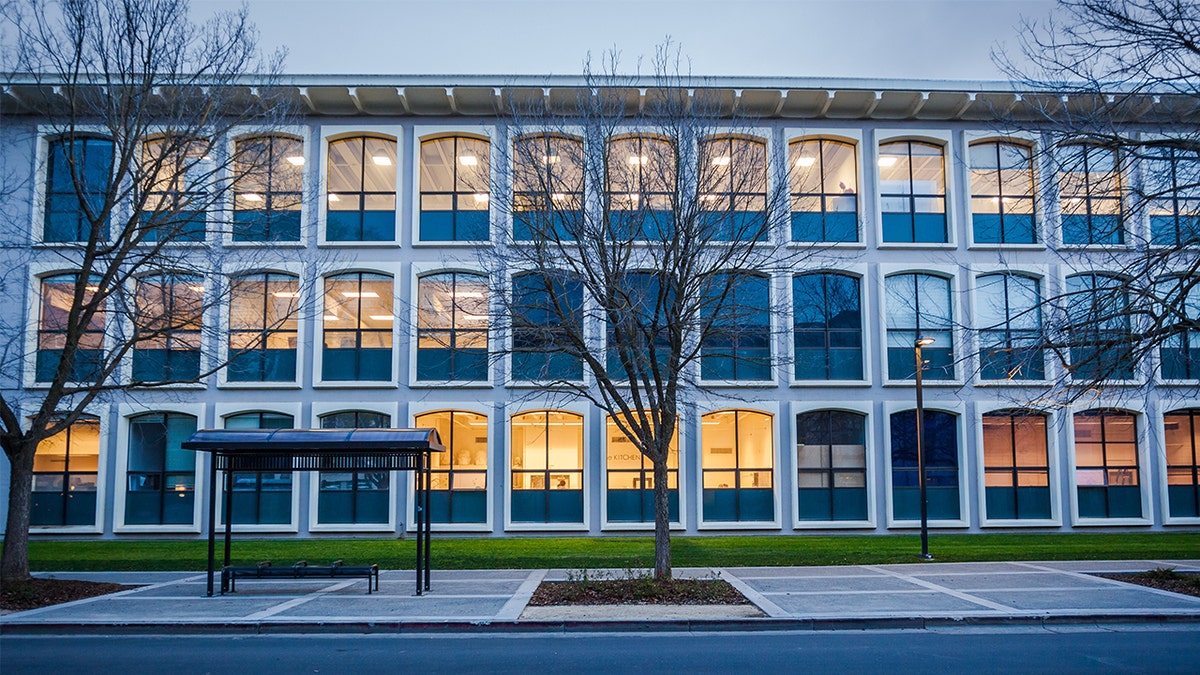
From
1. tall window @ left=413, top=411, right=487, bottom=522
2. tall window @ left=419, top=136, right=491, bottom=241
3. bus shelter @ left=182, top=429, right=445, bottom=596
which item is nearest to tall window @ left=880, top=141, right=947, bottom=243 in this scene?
tall window @ left=419, top=136, right=491, bottom=241

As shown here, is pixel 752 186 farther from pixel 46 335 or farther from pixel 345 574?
pixel 46 335

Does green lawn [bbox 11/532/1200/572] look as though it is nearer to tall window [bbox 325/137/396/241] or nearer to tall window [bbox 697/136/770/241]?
tall window [bbox 697/136/770/241]

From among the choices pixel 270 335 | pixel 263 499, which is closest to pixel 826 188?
pixel 270 335

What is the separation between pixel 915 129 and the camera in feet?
84.3

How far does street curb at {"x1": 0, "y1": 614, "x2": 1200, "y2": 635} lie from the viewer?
1191 cm

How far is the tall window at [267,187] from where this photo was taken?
52.2 ft

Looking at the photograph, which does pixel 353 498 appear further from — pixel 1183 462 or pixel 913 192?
pixel 1183 462

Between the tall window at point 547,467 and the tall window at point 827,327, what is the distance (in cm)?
681

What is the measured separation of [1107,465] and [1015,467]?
2.75 metres

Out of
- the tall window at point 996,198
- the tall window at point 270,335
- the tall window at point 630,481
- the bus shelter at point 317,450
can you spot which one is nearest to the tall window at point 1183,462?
the tall window at point 996,198

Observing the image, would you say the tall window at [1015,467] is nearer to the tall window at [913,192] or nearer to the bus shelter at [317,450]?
the tall window at [913,192]

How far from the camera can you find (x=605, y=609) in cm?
1298

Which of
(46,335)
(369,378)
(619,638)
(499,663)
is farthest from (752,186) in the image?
(46,335)

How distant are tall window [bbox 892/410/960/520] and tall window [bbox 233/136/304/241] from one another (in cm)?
1735
